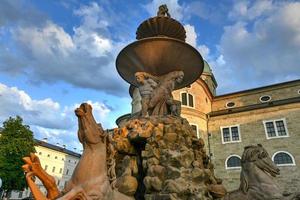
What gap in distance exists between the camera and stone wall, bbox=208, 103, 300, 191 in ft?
73.9

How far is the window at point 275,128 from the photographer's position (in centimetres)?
2440

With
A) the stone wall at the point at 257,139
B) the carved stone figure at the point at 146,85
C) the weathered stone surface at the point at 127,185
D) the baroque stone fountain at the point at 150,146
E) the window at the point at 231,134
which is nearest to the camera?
the baroque stone fountain at the point at 150,146

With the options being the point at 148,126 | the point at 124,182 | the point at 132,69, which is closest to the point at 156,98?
the point at 148,126

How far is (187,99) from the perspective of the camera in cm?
2895

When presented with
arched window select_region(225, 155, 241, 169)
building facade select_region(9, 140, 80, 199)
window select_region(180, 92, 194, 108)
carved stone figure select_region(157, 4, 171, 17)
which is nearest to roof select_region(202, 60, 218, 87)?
window select_region(180, 92, 194, 108)

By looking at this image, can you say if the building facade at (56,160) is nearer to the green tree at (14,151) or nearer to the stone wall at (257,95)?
the green tree at (14,151)

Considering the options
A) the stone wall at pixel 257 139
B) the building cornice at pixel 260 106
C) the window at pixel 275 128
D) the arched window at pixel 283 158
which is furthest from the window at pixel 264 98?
the arched window at pixel 283 158

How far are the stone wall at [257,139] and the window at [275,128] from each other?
36 centimetres

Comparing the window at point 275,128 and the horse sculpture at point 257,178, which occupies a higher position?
the window at point 275,128

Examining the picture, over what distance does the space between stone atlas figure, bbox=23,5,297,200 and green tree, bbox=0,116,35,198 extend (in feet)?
66.0

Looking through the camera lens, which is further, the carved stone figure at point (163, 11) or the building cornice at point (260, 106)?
the building cornice at point (260, 106)

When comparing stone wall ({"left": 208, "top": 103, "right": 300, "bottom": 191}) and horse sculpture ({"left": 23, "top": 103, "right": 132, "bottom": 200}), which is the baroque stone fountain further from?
stone wall ({"left": 208, "top": 103, "right": 300, "bottom": 191})

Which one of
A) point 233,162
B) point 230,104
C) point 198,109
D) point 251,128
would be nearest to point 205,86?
point 198,109

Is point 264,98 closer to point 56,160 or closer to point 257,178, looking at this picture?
point 257,178
